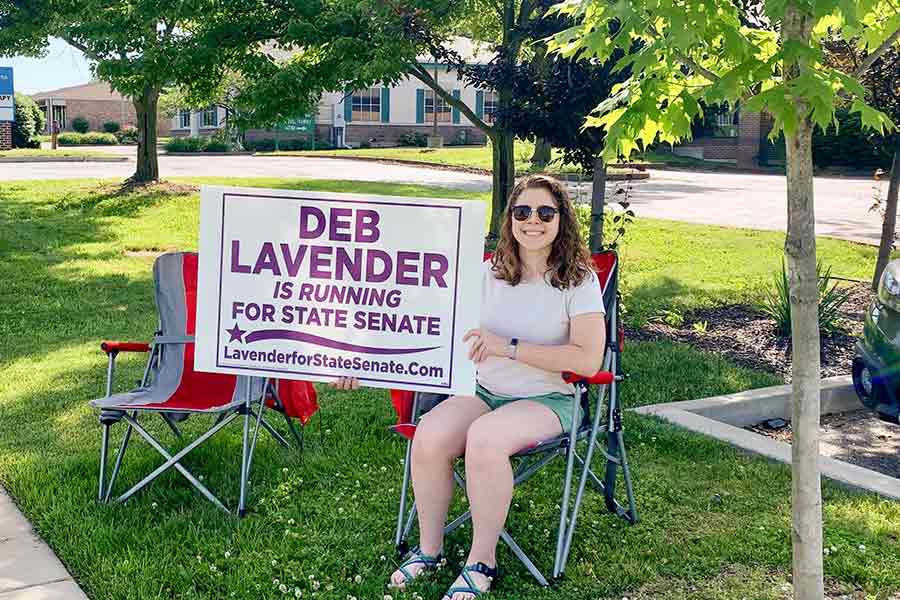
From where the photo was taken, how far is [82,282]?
10094 millimetres

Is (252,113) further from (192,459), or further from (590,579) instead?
(590,579)

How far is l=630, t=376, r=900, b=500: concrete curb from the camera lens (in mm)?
4832

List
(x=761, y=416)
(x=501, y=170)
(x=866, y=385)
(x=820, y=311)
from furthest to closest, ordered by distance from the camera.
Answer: (x=501, y=170), (x=820, y=311), (x=761, y=416), (x=866, y=385)

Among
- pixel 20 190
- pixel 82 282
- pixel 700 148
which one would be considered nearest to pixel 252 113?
pixel 82 282

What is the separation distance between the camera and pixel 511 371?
4.05 m

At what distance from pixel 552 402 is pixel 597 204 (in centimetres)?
421

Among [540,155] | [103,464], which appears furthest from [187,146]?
[103,464]

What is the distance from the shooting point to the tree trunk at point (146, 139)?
18578 millimetres

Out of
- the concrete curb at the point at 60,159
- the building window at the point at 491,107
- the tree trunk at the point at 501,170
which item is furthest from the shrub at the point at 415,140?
Result: the tree trunk at the point at 501,170

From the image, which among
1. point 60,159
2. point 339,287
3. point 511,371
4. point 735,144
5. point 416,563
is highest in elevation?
point 735,144

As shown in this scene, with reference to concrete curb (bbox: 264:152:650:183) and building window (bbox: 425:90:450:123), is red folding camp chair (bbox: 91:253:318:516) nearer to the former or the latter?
concrete curb (bbox: 264:152:650:183)

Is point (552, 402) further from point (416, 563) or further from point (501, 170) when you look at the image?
point (501, 170)

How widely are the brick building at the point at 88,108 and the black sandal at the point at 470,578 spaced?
62.3 m

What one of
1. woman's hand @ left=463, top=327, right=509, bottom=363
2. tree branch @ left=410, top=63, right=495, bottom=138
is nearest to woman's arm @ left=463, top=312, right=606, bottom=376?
woman's hand @ left=463, top=327, right=509, bottom=363
